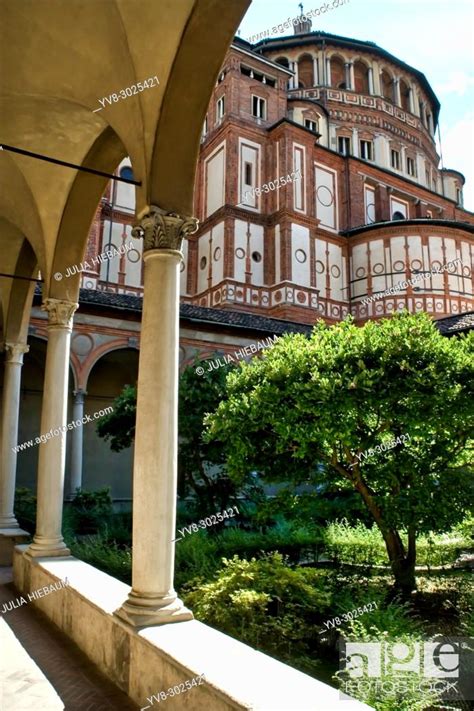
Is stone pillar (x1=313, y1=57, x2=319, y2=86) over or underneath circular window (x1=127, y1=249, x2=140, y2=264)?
over

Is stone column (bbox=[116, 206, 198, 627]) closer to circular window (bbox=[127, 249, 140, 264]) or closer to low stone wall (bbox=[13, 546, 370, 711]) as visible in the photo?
low stone wall (bbox=[13, 546, 370, 711])

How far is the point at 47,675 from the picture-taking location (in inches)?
165

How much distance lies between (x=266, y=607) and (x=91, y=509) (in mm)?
8696

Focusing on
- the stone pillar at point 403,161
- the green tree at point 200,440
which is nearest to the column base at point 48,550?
the green tree at point 200,440

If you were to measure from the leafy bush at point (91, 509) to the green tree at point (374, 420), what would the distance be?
582 centimetres

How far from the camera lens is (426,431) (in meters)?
7.03

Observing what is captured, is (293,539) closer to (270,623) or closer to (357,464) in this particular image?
(357,464)

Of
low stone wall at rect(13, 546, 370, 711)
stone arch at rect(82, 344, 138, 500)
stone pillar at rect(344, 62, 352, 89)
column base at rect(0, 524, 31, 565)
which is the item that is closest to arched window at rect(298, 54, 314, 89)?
stone pillar at rect(344, 62, 352, 89)

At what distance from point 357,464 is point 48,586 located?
4.10 metres

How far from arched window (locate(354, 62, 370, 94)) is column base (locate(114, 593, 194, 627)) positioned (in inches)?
1556

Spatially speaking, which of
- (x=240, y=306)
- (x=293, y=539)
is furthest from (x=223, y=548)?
(x=240, y=306)

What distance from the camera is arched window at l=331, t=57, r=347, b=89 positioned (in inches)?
1455

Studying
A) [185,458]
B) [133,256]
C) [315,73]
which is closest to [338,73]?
[315,73]

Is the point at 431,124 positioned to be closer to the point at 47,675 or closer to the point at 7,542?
the point at 7,542
